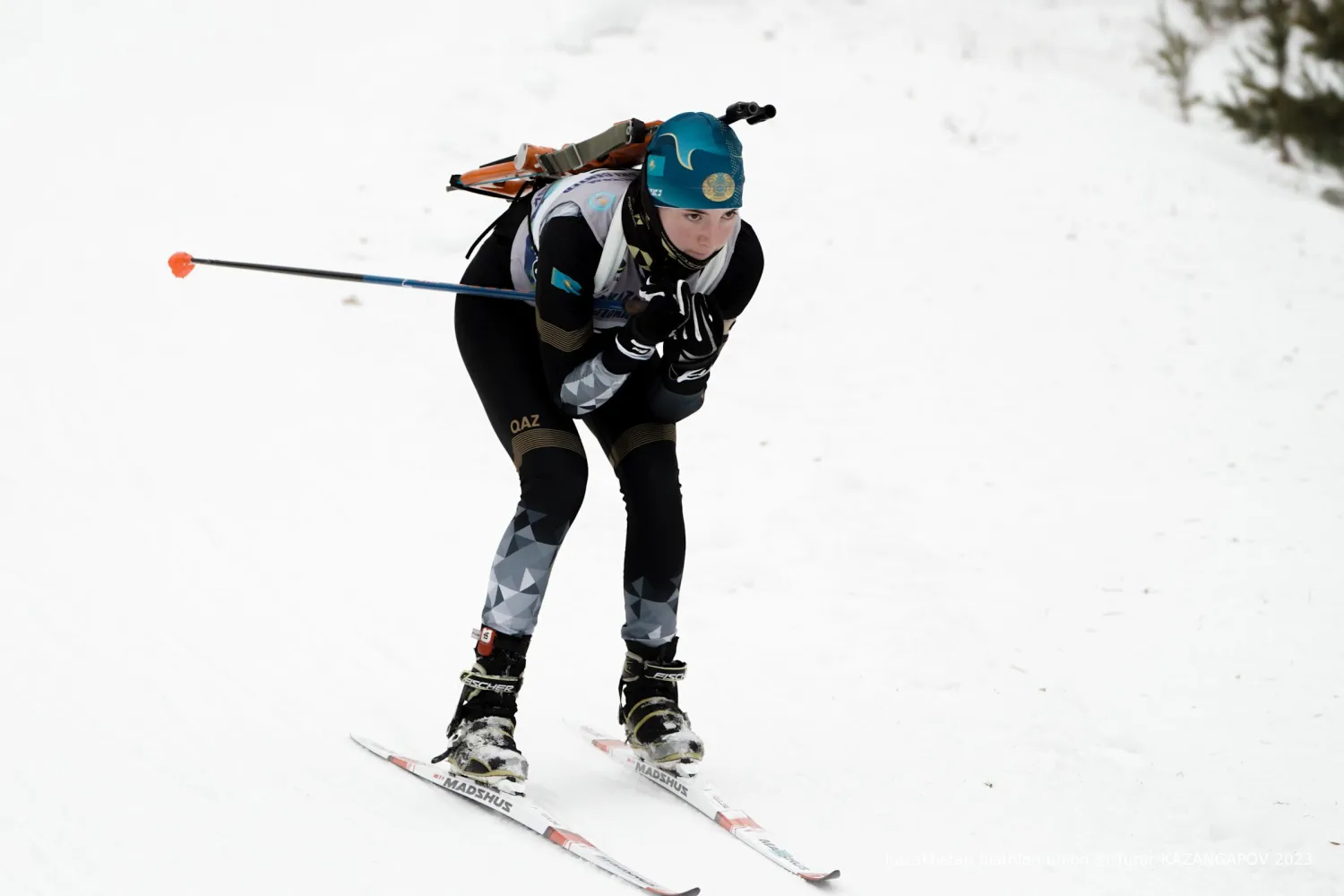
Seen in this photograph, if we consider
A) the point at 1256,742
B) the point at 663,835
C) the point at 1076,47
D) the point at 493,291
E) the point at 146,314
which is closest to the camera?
the point at 663,835

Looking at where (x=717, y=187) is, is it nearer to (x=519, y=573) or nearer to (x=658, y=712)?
(x=519, y=573)

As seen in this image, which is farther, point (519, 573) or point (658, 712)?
point (658, 712)

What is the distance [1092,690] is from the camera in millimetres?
5410

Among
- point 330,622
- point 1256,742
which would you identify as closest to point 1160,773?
point 1256,742

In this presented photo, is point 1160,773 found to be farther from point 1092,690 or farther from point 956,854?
point 956,854

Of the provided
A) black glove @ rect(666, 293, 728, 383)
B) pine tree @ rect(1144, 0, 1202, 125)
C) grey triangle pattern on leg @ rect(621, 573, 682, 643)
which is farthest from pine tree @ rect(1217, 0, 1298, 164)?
grey triangle pattern on leg @ rect(621, 573, 682, 643)

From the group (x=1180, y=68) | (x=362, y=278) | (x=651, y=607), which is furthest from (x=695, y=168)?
(x=1180, y=68)

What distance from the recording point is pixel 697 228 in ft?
12.2

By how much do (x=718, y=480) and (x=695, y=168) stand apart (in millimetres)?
4235

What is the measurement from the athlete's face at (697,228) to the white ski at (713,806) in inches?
69.5

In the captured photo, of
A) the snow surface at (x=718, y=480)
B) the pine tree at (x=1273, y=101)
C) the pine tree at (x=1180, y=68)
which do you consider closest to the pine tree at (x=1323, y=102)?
the pine tree at (x=1273, y=101)

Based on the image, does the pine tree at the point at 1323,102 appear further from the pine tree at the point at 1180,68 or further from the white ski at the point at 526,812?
the white ski at the point at 526,812

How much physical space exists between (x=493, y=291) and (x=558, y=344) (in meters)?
0.42

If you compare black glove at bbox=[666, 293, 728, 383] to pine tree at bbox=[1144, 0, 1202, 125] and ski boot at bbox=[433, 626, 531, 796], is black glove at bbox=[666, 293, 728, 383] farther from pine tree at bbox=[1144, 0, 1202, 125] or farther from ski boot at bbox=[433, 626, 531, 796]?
pine tree at bbox=[1144, 0, 1202, 125]
